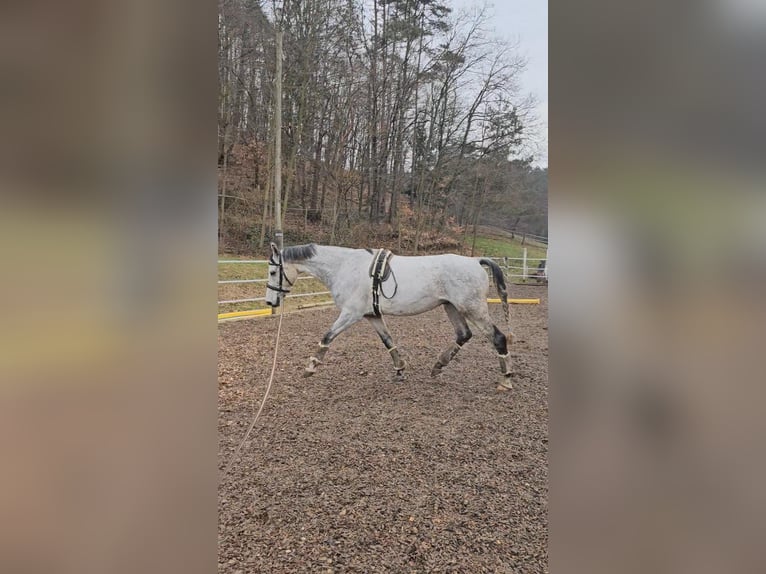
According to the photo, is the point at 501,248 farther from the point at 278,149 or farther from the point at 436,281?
the point at 278,149

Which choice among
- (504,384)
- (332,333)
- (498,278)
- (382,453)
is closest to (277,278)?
(332,333)

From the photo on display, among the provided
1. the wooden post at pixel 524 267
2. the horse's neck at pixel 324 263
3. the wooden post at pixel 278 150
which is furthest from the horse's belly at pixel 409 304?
the wooden post at pixel 278 150

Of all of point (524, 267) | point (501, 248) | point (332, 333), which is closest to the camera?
point (524, 267)

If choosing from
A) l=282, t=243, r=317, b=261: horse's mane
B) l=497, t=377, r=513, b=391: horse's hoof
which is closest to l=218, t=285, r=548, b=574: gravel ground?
l=497, t=377, r=513, b=391: horse's hoof

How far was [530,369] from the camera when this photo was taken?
162 cm

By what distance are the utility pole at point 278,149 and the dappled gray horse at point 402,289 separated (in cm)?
11

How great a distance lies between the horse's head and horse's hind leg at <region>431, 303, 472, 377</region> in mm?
663

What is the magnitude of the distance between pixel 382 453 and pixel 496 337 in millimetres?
670

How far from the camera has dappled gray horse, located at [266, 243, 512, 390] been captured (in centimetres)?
160

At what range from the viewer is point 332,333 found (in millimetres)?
1651
